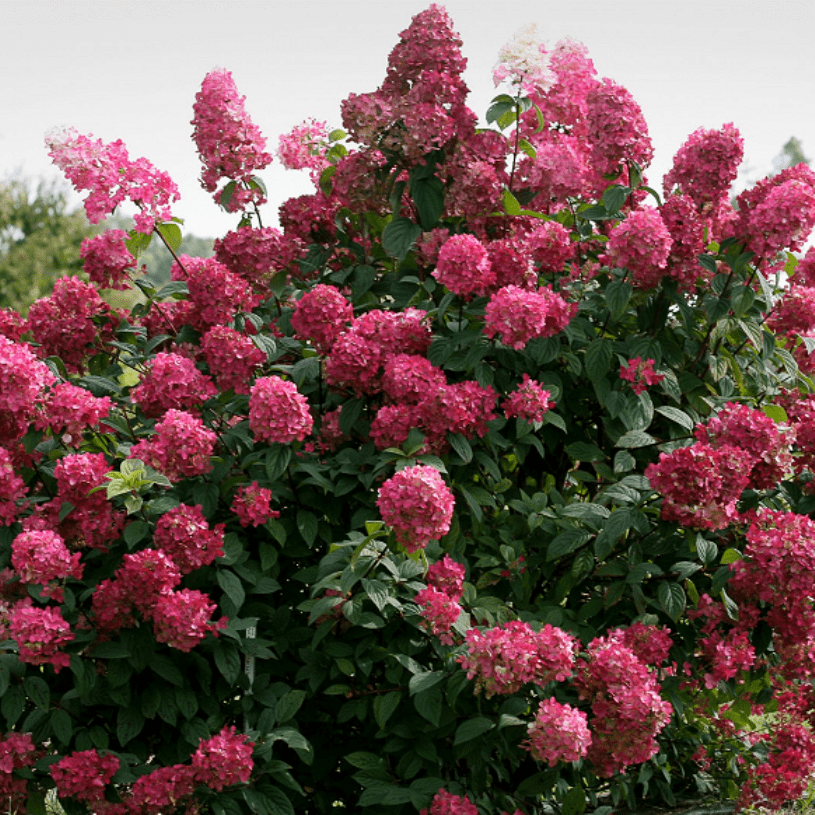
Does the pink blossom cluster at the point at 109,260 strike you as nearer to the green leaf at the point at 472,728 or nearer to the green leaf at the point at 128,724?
the green leaf at the point at 128,724

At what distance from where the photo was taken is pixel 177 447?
A: 3107 millimetres

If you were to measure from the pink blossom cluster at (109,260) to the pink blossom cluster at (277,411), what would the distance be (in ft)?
3.93

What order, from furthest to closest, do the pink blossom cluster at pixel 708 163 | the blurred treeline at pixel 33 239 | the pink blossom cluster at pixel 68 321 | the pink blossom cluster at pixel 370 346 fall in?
the blurred treeline at pixel 33 239 → the pink blossom cluster at pixel 68 321 → the pink blossom cluster at pixel 708 163 → the pink blossom cluster at pixel 370 346

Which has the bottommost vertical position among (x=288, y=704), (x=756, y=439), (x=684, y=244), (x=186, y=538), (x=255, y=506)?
(x=288, y=704)

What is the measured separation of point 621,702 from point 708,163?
6.97 feet

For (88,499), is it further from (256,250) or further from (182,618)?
(256,250)

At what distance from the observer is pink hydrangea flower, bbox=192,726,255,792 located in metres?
2.95

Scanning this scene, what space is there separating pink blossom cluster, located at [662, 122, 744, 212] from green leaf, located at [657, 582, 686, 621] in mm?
1573

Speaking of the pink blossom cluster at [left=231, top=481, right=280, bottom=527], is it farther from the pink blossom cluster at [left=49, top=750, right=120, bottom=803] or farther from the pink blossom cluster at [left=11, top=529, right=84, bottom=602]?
the pink blossom cluster at [left=49, top=750, right=120, bottom=803]

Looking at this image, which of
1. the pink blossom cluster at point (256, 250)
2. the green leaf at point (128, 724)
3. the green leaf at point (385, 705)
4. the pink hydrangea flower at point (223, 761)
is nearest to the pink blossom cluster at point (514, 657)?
the green leaf at point (385, 705)

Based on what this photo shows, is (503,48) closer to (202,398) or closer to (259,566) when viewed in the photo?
(202,398)

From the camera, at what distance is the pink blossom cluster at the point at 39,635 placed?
9.73ft

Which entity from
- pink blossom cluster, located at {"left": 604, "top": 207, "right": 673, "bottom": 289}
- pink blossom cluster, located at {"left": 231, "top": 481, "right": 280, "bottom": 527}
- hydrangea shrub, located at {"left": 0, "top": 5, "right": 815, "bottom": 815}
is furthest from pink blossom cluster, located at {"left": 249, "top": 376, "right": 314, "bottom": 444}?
pink blossom cluster, located at {"left": 604, "top": 207, "right": 673, "bottom": 289}

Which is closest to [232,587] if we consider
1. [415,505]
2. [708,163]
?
[415,505]
